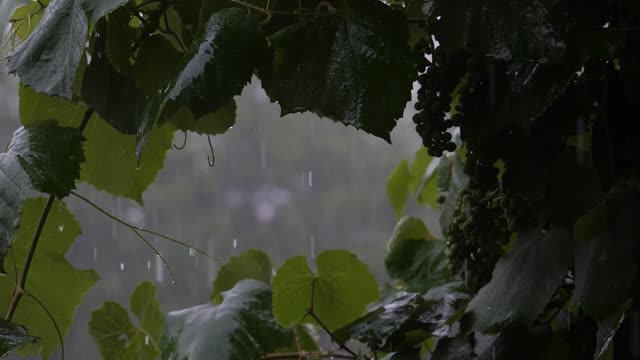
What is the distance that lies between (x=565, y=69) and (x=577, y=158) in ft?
0.35

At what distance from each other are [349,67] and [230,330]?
332 mm

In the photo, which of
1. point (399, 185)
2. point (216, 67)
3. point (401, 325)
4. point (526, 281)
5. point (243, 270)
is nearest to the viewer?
point (216, 67)

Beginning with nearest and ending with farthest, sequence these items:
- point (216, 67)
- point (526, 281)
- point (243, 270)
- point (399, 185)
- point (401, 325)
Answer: point (216, 67) < point (526, 281) < point (401, 325) < point (243, 270) < point (399, 185)

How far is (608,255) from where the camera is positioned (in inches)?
20.8

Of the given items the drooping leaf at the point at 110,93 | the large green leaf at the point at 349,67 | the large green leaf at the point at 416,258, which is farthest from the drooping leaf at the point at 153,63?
the large green leaf at the point at 416,258

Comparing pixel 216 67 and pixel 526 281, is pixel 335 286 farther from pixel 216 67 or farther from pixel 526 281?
pixel 216 67

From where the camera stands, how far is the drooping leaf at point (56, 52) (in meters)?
0.50

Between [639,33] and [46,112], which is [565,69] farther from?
[46,112]

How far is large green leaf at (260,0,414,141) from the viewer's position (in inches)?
19.4

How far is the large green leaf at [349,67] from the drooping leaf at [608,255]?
0.17 m

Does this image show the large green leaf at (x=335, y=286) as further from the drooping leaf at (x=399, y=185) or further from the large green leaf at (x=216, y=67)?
the large green leaf at (x=216, y=67)

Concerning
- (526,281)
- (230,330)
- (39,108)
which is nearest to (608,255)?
(526,281)

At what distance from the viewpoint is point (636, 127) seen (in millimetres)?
587

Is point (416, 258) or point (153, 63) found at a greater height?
point (153, 63)
